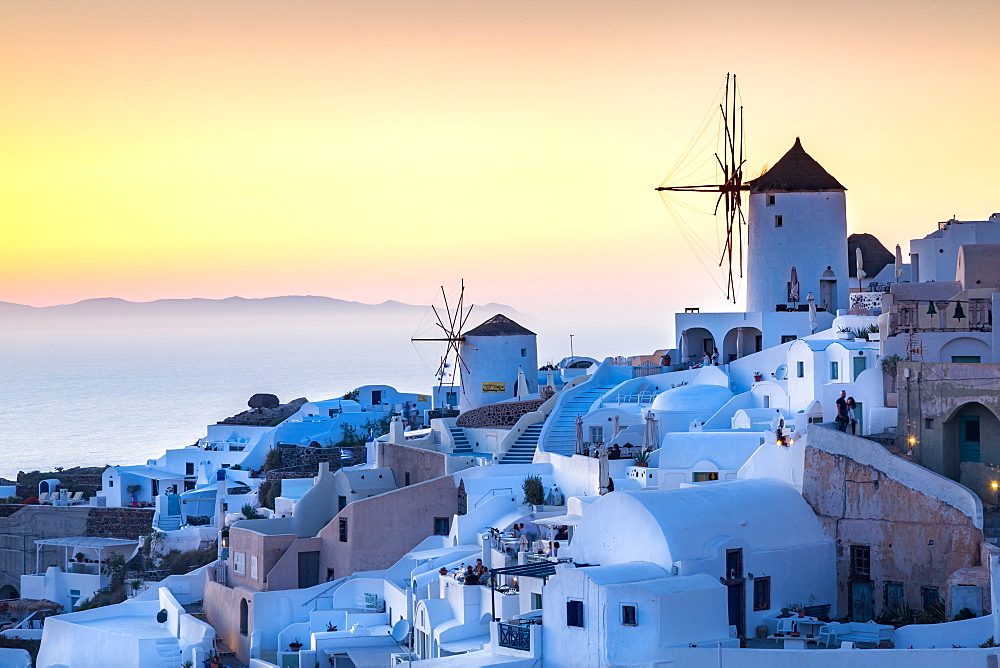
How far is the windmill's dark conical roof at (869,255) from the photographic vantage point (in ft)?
128

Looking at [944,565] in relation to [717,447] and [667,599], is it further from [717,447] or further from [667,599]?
[717,447]

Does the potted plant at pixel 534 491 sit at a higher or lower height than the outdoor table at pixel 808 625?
higher

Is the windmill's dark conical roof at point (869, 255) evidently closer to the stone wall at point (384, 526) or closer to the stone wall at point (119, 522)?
the stone wall at point (384, 526)

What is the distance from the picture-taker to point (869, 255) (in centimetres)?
3966

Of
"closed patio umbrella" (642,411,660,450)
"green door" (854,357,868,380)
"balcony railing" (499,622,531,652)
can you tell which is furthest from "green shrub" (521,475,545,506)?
"balcony railing" (499,622,531,652)

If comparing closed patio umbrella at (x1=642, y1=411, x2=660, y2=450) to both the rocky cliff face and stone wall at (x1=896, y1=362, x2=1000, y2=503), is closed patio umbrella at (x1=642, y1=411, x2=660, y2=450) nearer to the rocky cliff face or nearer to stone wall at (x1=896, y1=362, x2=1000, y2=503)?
stone wall at (x1=896, y1=362, x2=1000, y2=503)

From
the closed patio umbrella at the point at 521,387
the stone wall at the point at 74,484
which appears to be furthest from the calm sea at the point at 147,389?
the closed patio umbrella at the point at 521,387

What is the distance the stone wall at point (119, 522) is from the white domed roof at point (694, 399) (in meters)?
16.0

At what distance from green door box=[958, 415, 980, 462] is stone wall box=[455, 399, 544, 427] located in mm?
12882

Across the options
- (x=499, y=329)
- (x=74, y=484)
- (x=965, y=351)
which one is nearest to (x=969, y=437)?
(x=965, y=351)

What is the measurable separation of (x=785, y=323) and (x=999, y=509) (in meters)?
12.6

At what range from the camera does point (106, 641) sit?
28938 mm

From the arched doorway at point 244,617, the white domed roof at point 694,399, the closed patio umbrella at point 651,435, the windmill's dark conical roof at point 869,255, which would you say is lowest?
the arched doorway at point 244,617

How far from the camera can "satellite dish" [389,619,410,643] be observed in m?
25.0
